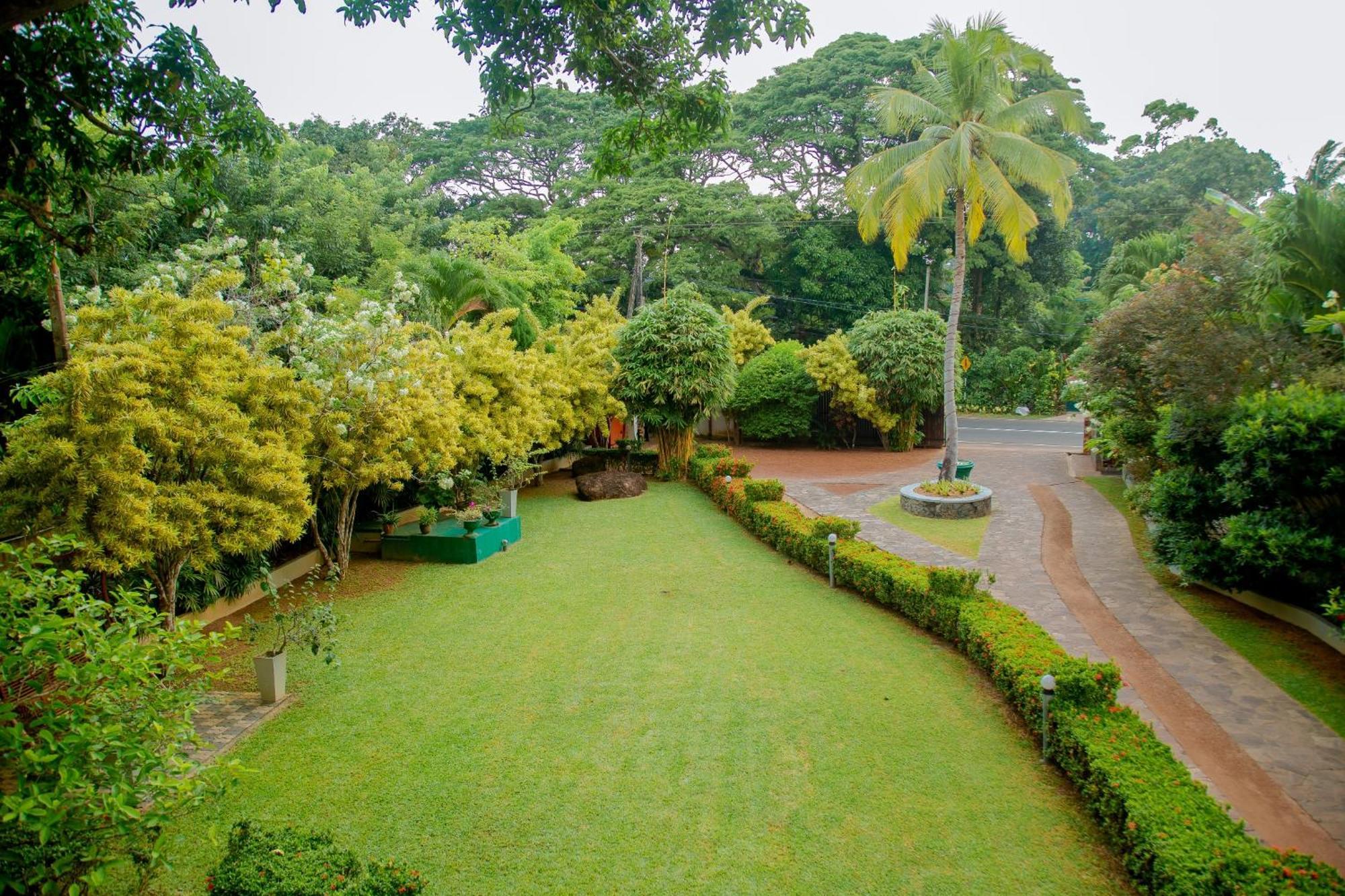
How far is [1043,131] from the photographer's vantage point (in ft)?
112

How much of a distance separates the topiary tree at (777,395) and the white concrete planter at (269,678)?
18.9 meters

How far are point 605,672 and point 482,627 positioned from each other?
6.89 ft

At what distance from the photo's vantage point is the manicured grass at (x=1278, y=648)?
7.17 meters

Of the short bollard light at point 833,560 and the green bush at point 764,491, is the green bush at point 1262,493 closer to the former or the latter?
the short bollard light at point 833,560

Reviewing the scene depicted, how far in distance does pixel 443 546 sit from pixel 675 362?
27.8 feet

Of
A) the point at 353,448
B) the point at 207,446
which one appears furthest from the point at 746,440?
the point at 207,446

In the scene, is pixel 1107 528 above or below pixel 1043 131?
below

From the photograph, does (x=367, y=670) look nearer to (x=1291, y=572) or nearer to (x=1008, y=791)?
(x=1008, y=791)

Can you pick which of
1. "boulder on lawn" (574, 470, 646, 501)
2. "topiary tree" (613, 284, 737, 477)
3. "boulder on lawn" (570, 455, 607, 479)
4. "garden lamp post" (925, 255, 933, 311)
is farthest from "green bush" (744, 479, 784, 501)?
"garden lamp post" (925, 255, 933, 311)

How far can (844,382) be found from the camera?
930 inches

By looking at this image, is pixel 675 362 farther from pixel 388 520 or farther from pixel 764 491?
pixel 388 520

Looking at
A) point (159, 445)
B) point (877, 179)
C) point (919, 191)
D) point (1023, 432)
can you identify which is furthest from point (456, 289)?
point (1023, 432)

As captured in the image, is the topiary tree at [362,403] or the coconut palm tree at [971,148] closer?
the topiary tree at [362,403]

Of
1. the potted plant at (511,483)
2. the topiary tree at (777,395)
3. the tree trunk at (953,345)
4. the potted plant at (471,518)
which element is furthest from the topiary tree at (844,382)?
the potted plant at (471,518)
